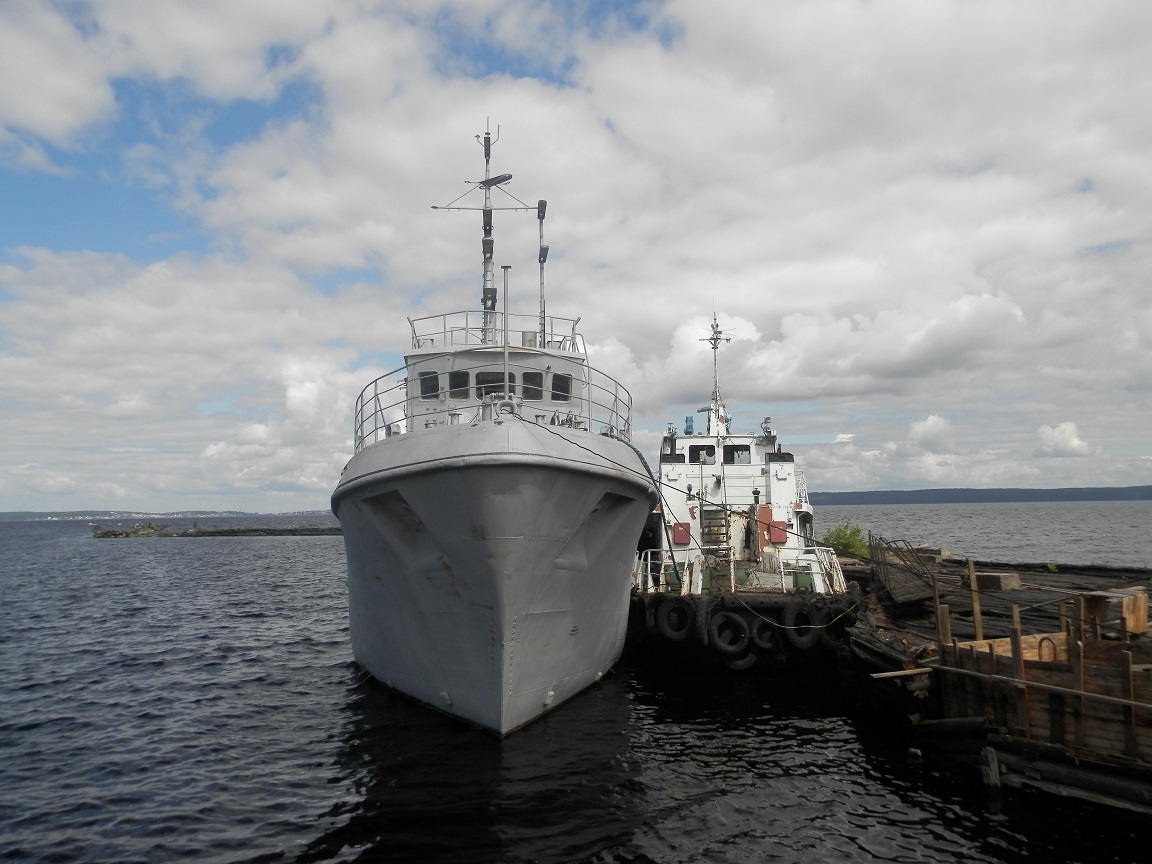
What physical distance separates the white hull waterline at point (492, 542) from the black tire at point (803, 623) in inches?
139

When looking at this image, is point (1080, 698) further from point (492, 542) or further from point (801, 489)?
point (801, 489)

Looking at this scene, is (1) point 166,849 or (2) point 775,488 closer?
(1) point 166,849

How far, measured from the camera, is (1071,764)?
8.46 meters

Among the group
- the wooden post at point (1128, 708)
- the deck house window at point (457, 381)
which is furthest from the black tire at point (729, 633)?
the wooden post at point (1128, 708)

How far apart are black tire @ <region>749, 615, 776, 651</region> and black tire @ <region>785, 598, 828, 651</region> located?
0.33 m

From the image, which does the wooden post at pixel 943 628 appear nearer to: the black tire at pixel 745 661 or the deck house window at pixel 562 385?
the black tire at pixel 745 661

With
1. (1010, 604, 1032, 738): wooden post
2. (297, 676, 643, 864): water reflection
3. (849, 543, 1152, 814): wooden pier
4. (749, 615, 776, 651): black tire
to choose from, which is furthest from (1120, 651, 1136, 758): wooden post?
(749, 615, 776, 651): black tire

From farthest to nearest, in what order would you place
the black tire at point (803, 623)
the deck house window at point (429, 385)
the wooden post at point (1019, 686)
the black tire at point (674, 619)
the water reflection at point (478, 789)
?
the black tire at point (674, 619), the black tire at point (803, 623), the deck house window at point (429, 385), the wooden post at point (1019, 686), the water reflection at point (478, 789)

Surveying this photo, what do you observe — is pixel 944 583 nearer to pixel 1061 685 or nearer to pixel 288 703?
pixel 1061 685

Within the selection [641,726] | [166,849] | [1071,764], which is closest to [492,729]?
[641,726]

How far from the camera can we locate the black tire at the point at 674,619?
14.9 metres

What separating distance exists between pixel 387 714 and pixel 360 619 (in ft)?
6.94

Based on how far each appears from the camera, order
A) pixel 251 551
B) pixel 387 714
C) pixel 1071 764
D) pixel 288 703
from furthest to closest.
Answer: pixel 251 551, pixel 288 703, pixel 387 714, pixel 1071 764

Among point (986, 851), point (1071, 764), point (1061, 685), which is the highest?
point (1061, 685)
